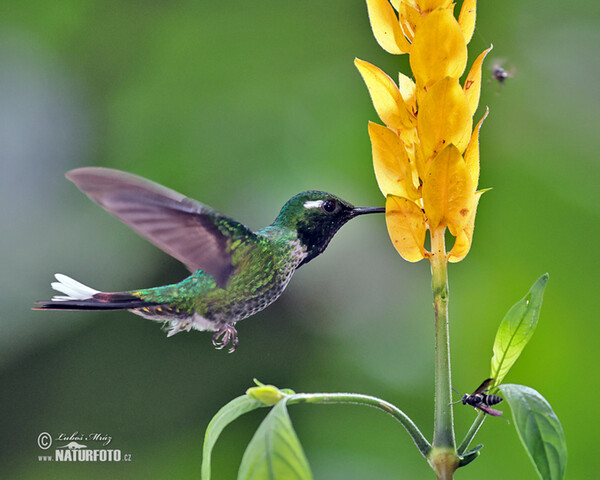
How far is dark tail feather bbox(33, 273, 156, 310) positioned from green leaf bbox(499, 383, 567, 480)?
368 millimetres

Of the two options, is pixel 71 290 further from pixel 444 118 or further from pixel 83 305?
pixel 444 118

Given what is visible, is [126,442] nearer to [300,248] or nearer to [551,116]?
[300,248]

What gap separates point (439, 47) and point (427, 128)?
54 mm

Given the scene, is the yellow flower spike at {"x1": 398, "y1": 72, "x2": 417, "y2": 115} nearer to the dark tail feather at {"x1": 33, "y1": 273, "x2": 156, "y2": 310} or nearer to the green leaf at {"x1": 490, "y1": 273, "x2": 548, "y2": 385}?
the green leaf at {"x1": 490, "y1": 273, "x2": 548, "y2": 385}

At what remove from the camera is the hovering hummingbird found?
56 cm

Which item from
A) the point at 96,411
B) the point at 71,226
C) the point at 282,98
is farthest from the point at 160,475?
the point at 282,98

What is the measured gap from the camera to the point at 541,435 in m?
0.38

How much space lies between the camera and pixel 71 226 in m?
1.51

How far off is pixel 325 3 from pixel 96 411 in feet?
3.83

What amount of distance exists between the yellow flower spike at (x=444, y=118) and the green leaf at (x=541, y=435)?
17cm

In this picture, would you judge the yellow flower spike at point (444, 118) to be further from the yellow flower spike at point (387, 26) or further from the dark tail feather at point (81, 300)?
the dark tail feather at point (81, 300)

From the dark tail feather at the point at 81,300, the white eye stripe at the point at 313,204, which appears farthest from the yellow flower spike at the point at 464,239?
the dark tail feather at the point at 81,300

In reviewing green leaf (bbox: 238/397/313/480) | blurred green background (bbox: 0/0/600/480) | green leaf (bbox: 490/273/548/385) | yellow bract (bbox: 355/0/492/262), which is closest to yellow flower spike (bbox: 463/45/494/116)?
yellow bract (bbox: 355/0/492/262)

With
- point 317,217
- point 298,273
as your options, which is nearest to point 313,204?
point 317,217
